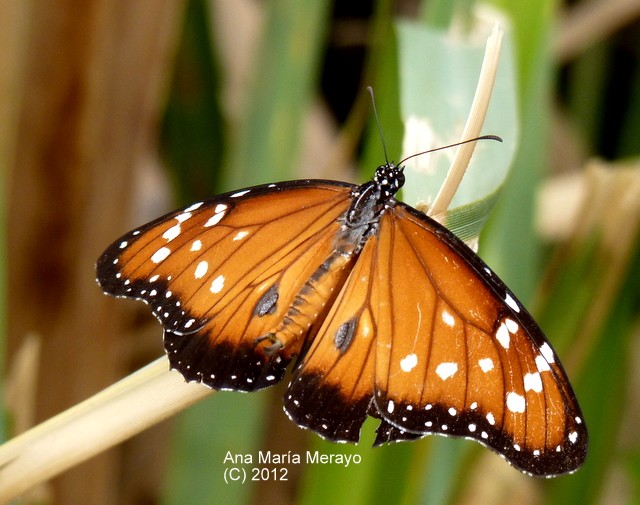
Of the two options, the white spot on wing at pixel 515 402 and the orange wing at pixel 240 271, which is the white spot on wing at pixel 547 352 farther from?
the orange wing at pixel 240 271

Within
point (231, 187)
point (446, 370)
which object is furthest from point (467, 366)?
point (231, 187)

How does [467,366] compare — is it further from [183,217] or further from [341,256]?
[183,217]

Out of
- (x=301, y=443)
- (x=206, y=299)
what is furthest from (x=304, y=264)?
(x=301, y=443)

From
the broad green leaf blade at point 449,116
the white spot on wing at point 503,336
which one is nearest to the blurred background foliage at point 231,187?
the broad green leaf blade at point 449,116

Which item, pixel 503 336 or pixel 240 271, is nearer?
pixel 503 336

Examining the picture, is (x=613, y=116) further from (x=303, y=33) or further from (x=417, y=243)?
(x=417, y=243)

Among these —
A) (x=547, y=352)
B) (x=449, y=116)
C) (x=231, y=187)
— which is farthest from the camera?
(x=231, y=187)
